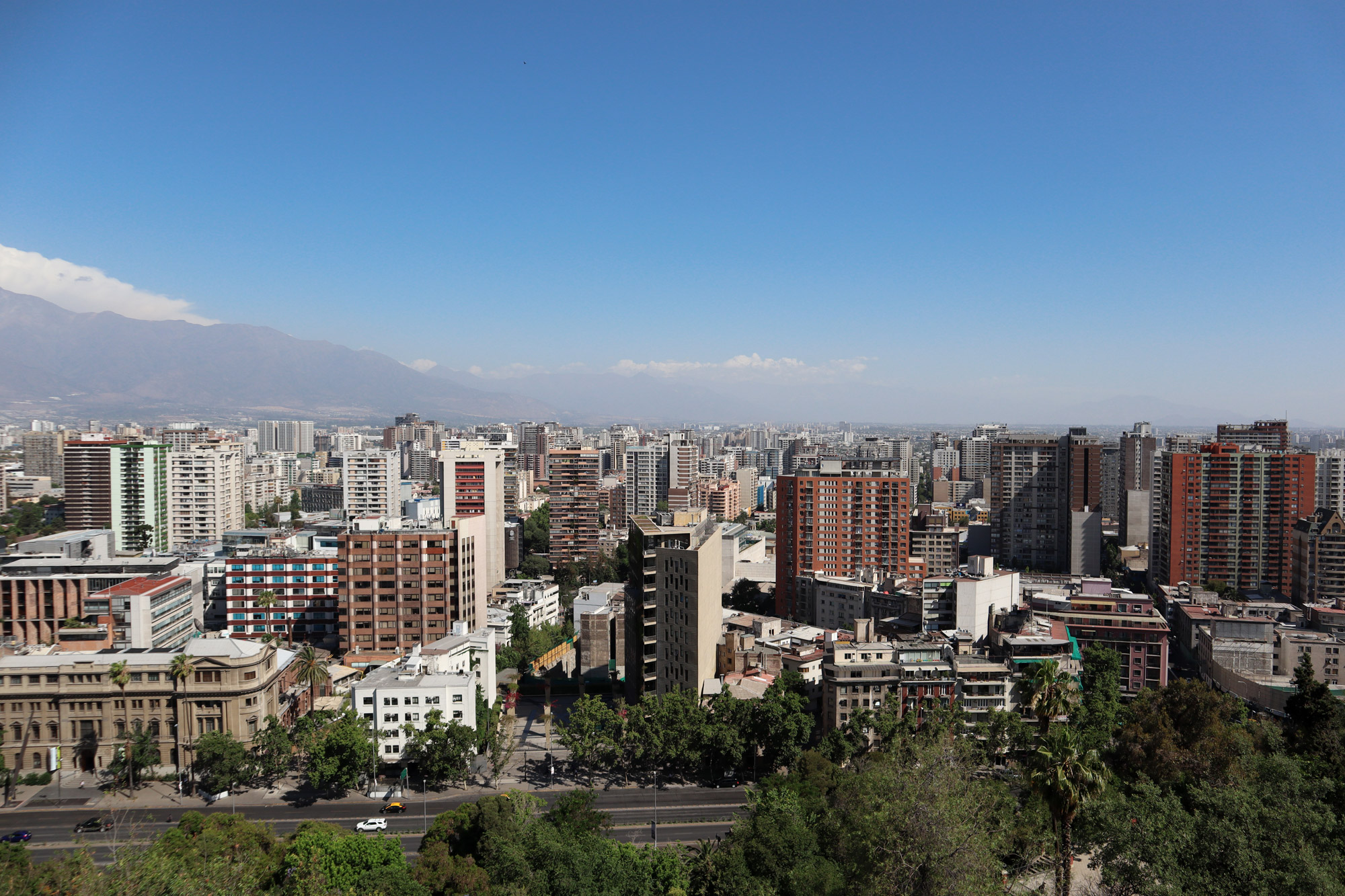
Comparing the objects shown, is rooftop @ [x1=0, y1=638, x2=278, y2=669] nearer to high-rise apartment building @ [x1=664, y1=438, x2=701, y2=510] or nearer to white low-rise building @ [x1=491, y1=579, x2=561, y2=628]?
white low-rise building @ [x1=491, y1=579, x2=561, y2=628]

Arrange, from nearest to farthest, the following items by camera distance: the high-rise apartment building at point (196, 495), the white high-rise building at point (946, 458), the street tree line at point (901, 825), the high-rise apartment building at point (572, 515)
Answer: the street tree line at point (901, 825)
the high-rise apartment building at point (572, 515)
the high-rise apartment building at point (196, 495)
the white high-rise building at point (946, 458)

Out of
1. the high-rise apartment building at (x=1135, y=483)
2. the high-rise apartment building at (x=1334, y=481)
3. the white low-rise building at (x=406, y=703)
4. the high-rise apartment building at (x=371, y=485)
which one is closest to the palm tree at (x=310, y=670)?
the white low-rise building at (x=406, y=703)

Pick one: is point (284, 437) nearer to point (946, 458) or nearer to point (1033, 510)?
point (946, 458)

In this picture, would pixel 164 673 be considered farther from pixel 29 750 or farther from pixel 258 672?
pixel 29 750

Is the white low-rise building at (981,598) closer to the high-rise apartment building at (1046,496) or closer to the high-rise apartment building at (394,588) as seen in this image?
the high-rise apartment building at (394,588)

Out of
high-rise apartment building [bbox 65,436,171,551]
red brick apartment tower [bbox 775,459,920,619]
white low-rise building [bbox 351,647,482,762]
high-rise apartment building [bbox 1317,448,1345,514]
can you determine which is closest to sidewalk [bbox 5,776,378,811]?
white low-rise building [bbox 351,647,482,762]

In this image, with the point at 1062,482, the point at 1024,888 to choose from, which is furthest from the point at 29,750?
the point at 1062,482

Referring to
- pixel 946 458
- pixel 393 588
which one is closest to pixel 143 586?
pixel 393 588
